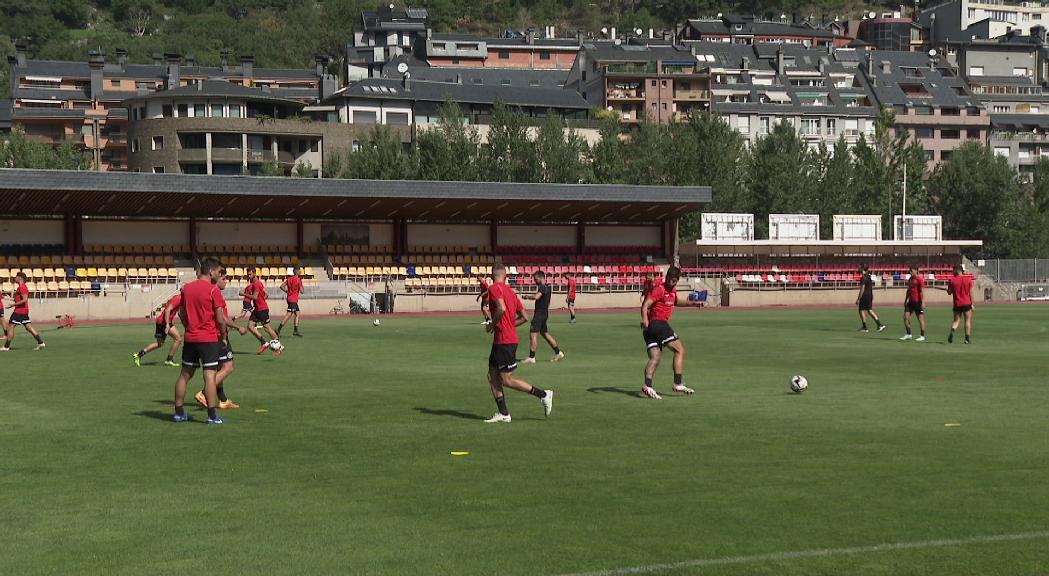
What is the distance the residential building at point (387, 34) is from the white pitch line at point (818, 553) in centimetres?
16263

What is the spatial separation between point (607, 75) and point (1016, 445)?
12127 cm

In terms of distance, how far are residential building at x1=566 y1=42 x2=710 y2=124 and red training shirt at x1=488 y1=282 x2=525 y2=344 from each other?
117853 millimetres

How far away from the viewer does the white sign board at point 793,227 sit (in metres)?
72.1

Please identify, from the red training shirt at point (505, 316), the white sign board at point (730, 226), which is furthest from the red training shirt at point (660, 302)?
the white sign board at point (730, 226)

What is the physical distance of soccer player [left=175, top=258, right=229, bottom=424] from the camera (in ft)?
53.4

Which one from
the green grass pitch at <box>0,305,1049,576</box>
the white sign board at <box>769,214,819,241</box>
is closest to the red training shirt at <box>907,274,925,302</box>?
the green grass pitch at <box>0,305,1049,576</box>

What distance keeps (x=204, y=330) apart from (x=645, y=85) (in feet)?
399

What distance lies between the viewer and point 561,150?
91.9m

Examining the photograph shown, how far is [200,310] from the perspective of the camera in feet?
53.3

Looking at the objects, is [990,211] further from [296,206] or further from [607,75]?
[296,206]

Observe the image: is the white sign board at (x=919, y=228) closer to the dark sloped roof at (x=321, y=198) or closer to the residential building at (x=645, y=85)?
the dark sloped roof at (x=321, y=198)

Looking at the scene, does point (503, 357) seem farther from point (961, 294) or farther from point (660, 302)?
point (961, 294)

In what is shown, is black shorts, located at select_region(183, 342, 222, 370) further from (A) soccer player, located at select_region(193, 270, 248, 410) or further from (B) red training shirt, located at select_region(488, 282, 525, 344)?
(B) red training shirt, located at select_region(488, 282, 525, 344)

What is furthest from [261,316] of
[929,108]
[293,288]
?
[929,108]
